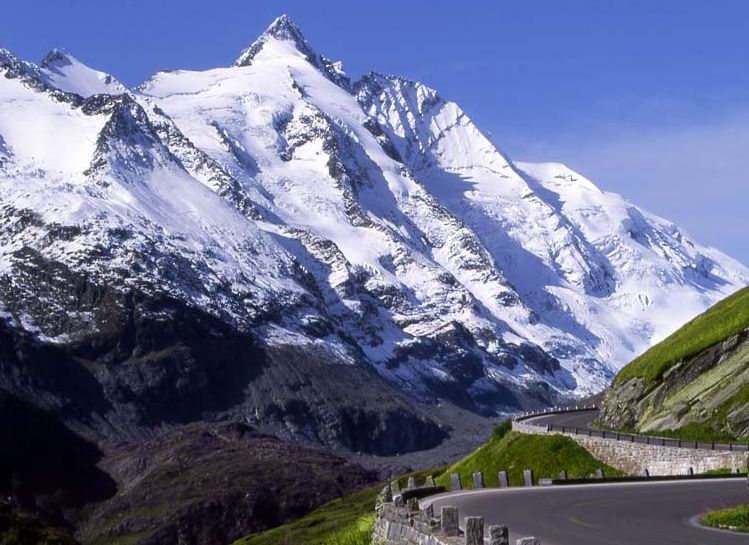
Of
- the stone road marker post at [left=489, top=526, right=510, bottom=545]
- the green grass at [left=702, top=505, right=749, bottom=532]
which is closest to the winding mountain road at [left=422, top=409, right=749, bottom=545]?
the green grass at [left=702, top=505, right=749, bottom=532]

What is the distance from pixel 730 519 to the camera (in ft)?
106

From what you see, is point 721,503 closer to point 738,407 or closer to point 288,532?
point 738,407

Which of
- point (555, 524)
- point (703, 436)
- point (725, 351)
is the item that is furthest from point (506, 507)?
point (725, 351)

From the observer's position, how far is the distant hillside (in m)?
73.4

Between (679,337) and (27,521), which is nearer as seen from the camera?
(27,521)

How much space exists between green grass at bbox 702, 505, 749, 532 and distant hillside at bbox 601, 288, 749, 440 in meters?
37.4

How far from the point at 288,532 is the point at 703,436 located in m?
111

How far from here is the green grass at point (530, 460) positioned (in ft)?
246

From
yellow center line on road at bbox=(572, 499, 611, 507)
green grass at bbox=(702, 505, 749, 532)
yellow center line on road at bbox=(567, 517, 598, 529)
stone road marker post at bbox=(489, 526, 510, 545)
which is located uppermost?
yellow center line on road at bbox=(572, 499, 611, 507)

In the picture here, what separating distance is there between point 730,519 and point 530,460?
49054 millimetres

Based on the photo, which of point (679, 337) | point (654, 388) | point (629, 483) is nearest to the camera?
point (629, 483)

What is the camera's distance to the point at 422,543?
88.0 ft

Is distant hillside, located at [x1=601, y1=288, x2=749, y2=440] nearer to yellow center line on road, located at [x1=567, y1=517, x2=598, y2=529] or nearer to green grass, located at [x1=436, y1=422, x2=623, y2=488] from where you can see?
green grass, located at [x1=436, y1=422, x2=623, y2=488]

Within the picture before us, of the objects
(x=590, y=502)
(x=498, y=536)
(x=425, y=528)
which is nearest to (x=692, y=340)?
(x=590, y=502)
